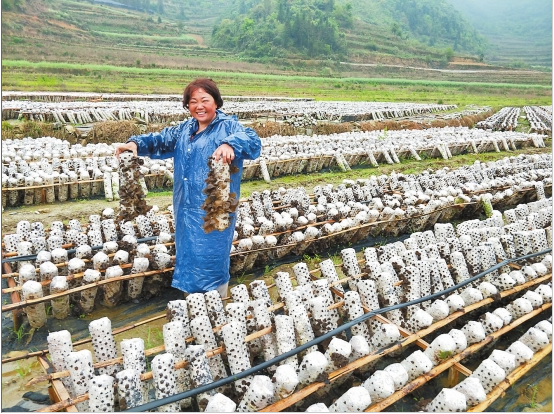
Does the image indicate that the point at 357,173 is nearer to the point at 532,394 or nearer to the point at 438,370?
the point at 532,394

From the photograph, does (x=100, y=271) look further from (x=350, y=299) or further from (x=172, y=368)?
(x=350, y=299)

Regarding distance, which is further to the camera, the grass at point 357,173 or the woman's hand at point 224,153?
the grass at point 357,173

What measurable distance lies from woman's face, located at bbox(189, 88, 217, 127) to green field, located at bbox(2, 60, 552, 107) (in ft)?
94.4

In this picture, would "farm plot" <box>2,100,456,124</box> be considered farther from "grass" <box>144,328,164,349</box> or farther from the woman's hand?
the woman's hand

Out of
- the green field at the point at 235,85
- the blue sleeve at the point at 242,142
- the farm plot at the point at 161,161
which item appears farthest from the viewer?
the green field at the point at 235,85

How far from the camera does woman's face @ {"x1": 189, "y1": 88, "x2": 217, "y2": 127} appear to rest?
12.2ft

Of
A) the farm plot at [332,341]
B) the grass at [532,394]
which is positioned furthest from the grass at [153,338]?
the grass at [532,394]

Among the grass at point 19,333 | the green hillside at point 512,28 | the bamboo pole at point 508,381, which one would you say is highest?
the green hillside at point 512,28

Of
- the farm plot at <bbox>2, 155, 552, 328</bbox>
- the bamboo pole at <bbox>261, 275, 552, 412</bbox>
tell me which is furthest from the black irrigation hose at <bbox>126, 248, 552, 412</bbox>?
the farm plot at <bbox>2, 155, 552, 328</bbox>

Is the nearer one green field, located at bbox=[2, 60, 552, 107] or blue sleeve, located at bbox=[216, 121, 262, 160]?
blue sleeve, located at bbox=[216, 121, 262, 160]

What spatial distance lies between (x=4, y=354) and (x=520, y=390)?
4553 mm

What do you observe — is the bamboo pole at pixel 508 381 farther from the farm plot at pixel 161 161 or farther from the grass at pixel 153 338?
the farm plot at pixel 161 161

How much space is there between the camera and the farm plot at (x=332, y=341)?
2.75m

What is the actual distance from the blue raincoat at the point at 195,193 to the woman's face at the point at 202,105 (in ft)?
0.26
